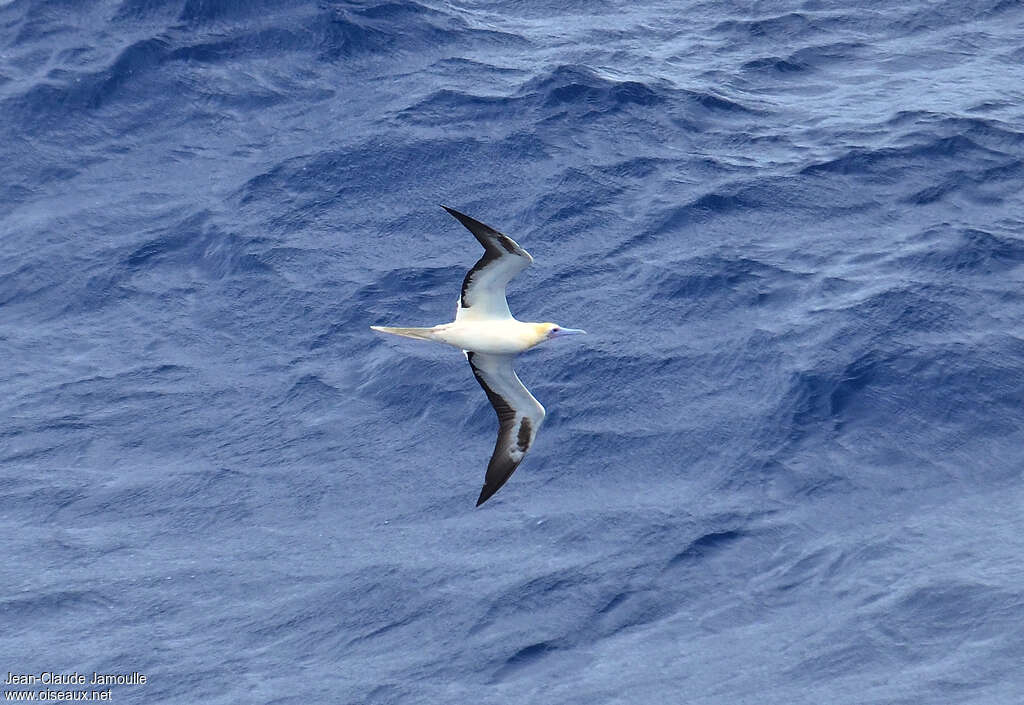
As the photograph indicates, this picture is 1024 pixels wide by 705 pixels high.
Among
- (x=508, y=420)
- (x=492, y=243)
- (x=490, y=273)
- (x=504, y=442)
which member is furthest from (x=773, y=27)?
(x=492, y=243)

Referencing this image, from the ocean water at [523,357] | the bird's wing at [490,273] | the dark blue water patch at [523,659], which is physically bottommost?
the dark blue water patch at [523,659]

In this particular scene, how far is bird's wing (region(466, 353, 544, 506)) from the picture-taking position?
24.9 m

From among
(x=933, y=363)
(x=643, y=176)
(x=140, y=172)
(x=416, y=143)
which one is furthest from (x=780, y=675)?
(x=140, y=172)

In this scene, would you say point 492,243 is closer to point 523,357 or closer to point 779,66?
point 523,357

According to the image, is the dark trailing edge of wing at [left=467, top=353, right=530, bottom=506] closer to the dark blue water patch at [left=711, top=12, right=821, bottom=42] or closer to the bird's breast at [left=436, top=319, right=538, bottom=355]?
the bird's breast at [left=436, top=319, right=538, bottom=355]

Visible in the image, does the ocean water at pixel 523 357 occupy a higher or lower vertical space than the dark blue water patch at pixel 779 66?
lower

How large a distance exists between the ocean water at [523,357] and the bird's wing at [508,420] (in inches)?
82.1

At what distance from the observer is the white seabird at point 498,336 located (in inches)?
911

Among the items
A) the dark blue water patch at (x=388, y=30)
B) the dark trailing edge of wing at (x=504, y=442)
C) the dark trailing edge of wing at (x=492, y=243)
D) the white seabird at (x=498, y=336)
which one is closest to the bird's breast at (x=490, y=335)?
the white seabird at (x=498, y=336)

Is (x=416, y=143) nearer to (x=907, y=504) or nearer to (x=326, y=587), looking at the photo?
(x=326, y=587)

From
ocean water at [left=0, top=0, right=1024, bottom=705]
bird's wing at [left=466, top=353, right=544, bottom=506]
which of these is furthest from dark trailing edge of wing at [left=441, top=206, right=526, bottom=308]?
ocean water at [left=0, top=0, right=1024, bottom=705]

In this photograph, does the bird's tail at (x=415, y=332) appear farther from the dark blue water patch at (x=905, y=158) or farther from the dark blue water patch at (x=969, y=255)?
the dark blue water patch at (x=905, y=158)

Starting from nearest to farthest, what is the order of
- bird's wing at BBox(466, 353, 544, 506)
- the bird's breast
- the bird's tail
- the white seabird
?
the white seabird
the bird's tail
the bird's breast
bird's wing at BBox(466, 353, 544, 506)

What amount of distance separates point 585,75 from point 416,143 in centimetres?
361
